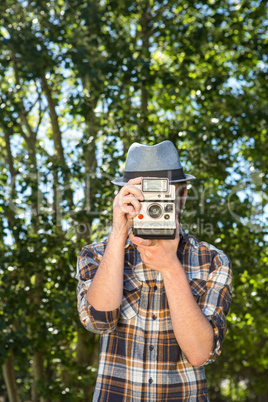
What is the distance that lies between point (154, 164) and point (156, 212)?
42 centimetres

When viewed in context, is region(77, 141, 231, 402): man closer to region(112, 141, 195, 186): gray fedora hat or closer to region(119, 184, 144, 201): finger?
region(119, 184, 144, 201): finger

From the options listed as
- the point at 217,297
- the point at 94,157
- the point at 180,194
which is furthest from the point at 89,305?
the point at 94,157

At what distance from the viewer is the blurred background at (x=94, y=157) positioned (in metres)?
5.42

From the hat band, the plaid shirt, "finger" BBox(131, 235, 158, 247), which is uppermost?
the hat band

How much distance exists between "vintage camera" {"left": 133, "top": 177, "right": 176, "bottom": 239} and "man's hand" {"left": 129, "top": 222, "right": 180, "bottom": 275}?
0.02 m

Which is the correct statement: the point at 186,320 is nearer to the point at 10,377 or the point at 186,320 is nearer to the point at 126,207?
the point at 126,207

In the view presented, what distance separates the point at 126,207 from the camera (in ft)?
6.62

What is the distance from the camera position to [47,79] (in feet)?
20.6

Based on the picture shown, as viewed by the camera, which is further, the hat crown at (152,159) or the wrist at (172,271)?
the hat crown at (152,159)

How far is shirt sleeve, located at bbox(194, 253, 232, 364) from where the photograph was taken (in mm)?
1993

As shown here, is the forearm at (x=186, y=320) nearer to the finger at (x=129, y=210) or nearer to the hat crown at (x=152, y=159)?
the finger at (x=129, y=210)

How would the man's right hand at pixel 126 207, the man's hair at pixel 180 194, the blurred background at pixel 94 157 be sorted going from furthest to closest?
the blurred background at pixel 94 157 → the man's hair at pixel 180 194 → the man's right hand at pixel 126 207

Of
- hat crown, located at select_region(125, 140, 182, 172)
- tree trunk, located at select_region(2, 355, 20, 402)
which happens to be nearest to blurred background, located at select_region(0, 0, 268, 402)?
tree trunk, located at select_region(2, 355, 20, 402)

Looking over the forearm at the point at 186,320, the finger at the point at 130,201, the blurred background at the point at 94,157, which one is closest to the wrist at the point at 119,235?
the finger at the point at 130,201
